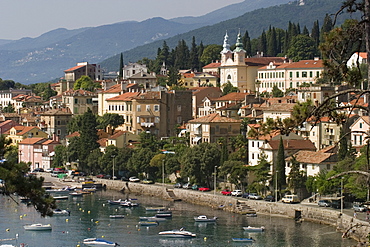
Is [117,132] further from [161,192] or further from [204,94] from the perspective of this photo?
[161,192]

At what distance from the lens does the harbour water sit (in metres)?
41.5

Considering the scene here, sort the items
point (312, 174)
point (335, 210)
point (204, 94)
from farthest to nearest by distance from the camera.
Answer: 1. point (204, 94)
2. point (312, 174)
3. point (335, 210)

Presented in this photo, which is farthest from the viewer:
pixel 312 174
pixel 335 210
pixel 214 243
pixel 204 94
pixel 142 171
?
pixel 204 94

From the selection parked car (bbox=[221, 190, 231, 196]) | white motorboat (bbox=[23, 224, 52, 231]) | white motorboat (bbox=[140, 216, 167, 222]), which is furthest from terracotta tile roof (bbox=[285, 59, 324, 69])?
white motorboat (bbox=[23, 224, 52, 231])

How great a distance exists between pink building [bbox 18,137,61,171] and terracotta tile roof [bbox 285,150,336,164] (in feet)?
100.0

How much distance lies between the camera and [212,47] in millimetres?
114000

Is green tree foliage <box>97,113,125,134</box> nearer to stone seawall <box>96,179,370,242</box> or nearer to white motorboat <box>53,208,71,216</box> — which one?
stone seawall <box>96,179,370,242</box>

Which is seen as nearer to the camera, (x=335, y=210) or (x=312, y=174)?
(x=335, y=210)

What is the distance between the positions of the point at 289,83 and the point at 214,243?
45069mm

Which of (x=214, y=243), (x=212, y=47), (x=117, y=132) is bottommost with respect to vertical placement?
(x=214, y=243)

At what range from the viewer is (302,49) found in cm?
9594

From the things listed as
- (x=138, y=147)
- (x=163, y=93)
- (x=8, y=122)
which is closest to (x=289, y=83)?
(x=163, y=93)

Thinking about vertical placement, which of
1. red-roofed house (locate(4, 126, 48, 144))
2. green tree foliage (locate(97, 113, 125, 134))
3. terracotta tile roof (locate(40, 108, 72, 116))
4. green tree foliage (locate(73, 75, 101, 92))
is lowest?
red-roofed house (locate(4, 126, 48, 144))

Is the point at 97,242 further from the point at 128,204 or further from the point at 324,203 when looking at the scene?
the point at 128,204
